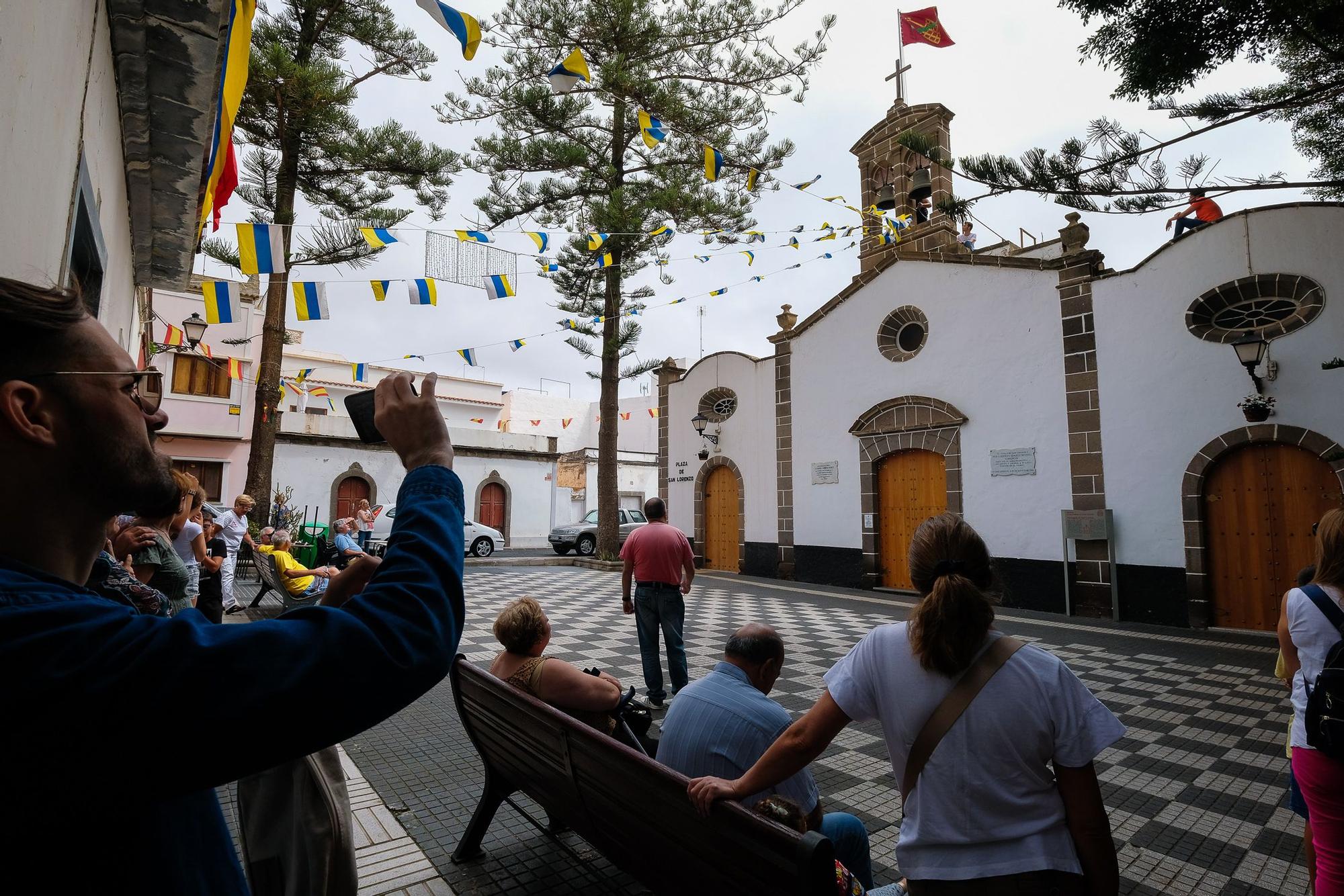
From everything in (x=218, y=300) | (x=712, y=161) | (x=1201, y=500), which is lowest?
(x=1201, y=500)

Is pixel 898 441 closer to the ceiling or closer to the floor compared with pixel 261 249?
closer to the floor

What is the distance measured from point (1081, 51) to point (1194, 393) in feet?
17.6

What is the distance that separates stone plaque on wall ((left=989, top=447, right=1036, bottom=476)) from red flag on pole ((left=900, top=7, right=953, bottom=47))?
21.9 ft

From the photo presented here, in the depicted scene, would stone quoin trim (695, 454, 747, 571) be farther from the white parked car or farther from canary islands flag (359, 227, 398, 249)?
canary islands flag (359, 227, 398, 249)

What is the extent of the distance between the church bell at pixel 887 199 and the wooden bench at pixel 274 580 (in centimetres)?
1065

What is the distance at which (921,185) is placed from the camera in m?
11.2

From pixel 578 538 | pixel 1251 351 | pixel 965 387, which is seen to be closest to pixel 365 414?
pixel 1251 351

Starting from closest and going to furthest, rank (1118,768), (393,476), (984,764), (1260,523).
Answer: (984,764) < (1118,768) < (1260,523) < (393,476)

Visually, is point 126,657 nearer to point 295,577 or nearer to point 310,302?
point 295,577

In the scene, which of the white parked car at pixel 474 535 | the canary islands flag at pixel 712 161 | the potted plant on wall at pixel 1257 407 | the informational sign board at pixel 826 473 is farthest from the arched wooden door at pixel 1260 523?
the white parked car at pixel 474 535

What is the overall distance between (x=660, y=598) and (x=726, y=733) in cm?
273

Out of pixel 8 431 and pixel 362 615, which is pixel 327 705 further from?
pixel 8 431

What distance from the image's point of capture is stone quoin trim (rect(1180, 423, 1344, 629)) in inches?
315

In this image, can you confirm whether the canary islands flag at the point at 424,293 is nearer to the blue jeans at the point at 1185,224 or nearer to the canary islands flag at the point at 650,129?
the canary islands flag at the point at 650,129
